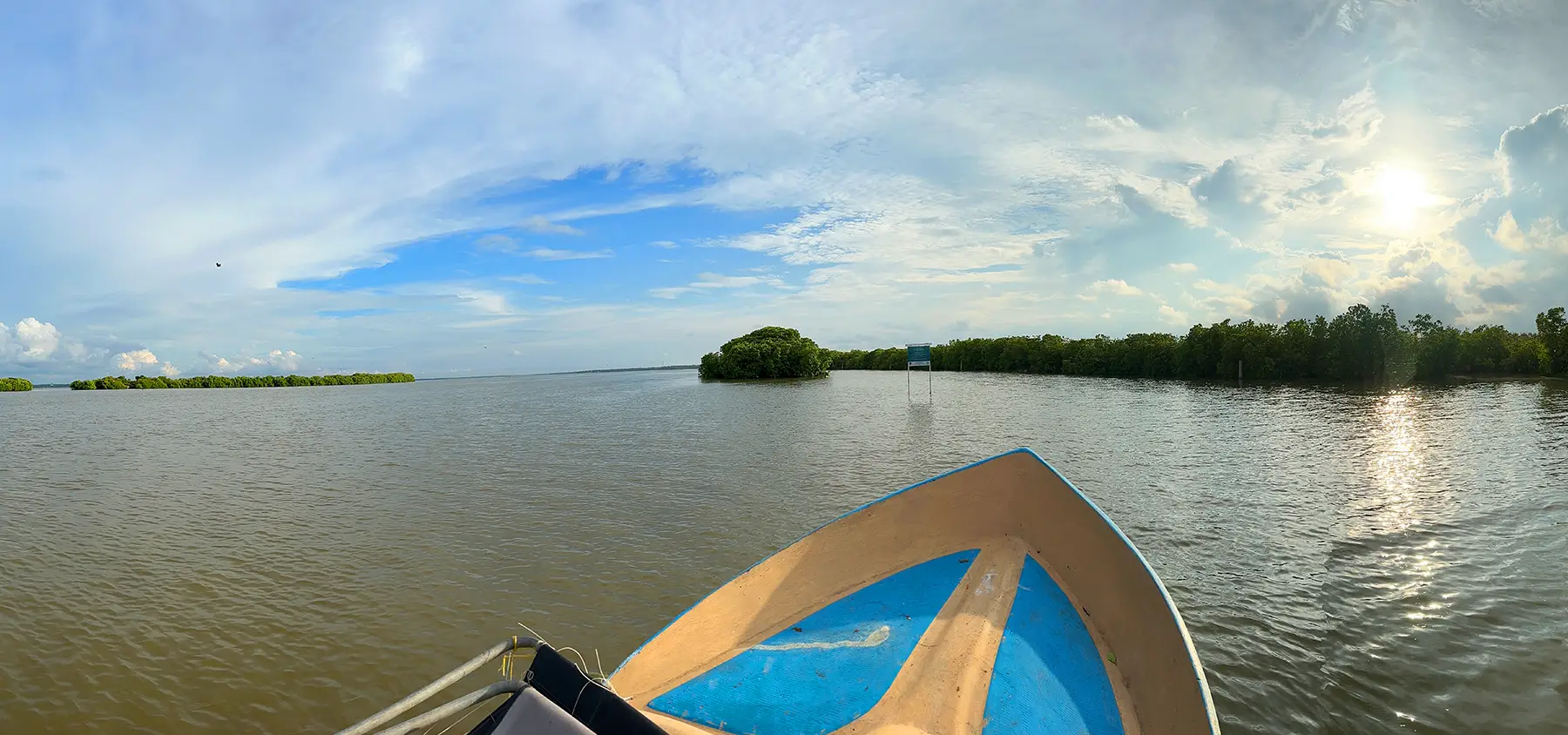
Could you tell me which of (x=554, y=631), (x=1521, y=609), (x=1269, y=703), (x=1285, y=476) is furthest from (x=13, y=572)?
(x=1285, y=476)

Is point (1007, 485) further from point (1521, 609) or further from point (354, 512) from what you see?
point (354, 512)

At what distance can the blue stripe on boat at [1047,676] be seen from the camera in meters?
3.29

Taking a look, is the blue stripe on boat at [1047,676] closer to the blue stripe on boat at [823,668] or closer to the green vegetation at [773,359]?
the blue stripe on boat at [823,668]

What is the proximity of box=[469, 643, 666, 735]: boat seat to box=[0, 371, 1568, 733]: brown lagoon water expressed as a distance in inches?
91.6

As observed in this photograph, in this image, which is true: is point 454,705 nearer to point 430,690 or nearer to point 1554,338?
point 430,690

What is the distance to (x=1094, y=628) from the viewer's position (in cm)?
389

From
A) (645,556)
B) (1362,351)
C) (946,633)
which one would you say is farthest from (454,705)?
(1362,351)

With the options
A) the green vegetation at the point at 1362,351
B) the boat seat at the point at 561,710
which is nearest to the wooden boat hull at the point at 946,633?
the boat seat at the point at 561,710

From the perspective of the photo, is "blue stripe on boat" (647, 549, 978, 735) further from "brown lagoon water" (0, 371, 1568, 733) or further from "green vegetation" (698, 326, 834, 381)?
"green vegetation" (698, 326, 834, 381)

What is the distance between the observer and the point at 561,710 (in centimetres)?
246

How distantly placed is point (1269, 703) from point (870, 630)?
2.74 m

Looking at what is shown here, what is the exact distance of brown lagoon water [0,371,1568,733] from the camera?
4.51 metres

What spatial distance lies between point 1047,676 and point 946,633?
66 cm

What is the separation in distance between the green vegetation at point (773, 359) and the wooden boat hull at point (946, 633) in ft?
214
